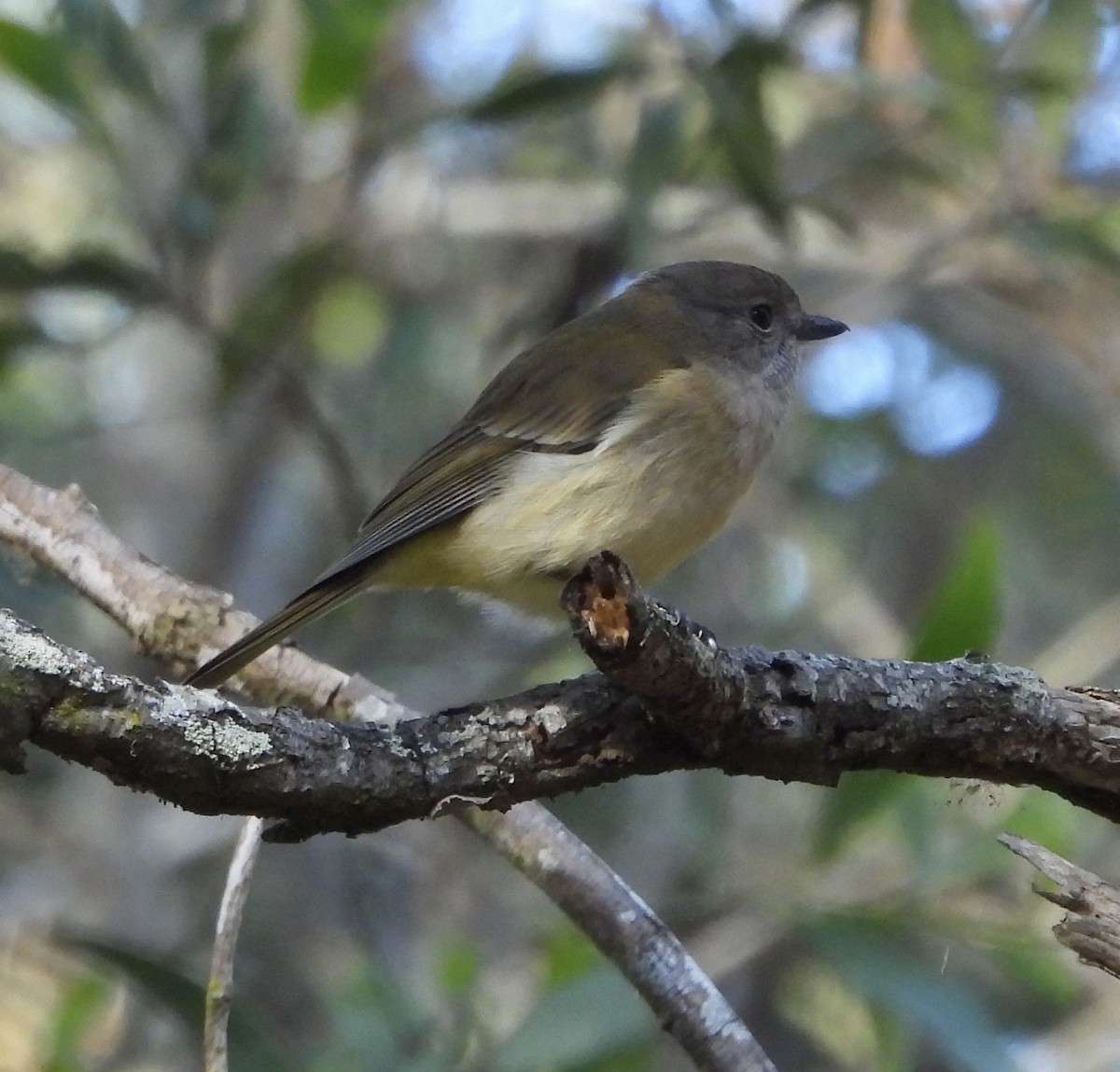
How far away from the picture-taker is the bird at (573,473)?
3621 mm

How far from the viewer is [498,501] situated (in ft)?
12.3

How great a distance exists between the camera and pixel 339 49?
4.67 metres

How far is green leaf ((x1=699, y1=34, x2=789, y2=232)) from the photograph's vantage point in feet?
14.0

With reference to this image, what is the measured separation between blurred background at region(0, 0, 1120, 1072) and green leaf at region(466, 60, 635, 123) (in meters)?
0.02

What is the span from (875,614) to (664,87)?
2227mm

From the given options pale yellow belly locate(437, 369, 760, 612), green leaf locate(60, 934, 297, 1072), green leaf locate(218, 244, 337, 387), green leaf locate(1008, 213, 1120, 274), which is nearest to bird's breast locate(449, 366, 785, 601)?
pale yellow belly locate(437, 369, 760, 612)

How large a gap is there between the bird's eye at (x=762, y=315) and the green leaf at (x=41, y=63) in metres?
2.01

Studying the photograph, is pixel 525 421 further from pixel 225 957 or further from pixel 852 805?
pixel 225 957

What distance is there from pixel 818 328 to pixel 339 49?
165 cm

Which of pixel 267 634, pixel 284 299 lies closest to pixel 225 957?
pixel 267 634

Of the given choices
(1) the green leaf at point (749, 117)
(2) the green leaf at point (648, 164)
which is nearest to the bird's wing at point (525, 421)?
(2) the green leaf at point (648, 164)

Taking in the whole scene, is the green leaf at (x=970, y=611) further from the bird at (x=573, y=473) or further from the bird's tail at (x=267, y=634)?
the bird's tail at (x=267, y=634)

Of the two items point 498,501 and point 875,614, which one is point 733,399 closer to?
point 498,501

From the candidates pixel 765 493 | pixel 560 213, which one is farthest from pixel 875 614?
pixel 560 213
